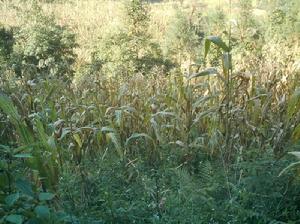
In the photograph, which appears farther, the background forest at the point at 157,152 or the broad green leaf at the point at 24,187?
the background forest at the point at 157,152

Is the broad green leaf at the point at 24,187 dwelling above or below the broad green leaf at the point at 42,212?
above

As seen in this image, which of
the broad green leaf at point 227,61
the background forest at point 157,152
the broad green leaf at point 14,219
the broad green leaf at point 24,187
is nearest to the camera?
the broad green leaf at point 14,219

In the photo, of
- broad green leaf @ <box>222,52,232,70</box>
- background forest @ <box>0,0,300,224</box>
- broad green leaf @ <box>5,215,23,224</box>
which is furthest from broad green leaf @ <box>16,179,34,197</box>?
broad green leaf @ <box>222,52,232,70</box>

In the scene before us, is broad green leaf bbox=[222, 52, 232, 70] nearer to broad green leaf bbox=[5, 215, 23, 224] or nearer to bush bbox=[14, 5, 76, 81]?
broad green leaf bbox=[5, 215, 23, 224]

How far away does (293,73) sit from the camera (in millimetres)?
2857

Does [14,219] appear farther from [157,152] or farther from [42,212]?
[157,152]

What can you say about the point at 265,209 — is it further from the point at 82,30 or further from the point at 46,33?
the point at 82,30

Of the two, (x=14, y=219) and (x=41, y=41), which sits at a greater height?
(x=14, y=219)

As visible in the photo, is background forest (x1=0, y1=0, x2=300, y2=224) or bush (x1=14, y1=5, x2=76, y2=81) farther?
bush (x1=14, y1=5, x2=76, y2=81)

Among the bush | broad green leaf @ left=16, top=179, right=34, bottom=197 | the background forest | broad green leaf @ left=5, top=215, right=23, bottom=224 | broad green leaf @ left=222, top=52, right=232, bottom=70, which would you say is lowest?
the bush

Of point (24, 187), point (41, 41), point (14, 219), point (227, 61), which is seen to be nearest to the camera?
point (14, 219)

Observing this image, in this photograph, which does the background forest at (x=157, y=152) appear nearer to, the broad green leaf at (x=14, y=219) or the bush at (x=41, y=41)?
the broad green leaf at (x=14, y=219)

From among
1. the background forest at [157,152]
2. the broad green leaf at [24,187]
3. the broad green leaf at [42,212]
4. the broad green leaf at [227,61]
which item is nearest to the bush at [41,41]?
the background forest at [157,152]

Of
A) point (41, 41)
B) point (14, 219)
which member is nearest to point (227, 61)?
point (14, 219)
